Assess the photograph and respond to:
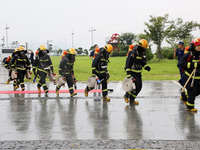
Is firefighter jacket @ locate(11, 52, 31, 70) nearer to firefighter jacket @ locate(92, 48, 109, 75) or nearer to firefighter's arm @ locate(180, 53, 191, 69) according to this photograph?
firefighter jacket @ locate(92, 48, 109, 75)

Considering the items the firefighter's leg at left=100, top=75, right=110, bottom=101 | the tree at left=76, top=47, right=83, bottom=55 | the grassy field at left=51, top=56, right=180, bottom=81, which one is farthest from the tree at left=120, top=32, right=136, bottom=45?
the firefighter's leg at left=100, top=75, right=110, bottom=101

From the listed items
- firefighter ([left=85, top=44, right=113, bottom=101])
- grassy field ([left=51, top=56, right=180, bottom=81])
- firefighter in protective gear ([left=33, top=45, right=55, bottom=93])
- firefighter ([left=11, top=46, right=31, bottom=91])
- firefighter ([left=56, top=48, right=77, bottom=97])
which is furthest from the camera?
grassy field ([left=51, top=56, right=180, bottom=81])

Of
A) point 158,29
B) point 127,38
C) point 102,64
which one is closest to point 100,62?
point 102,64

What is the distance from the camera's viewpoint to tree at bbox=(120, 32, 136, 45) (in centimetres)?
9369

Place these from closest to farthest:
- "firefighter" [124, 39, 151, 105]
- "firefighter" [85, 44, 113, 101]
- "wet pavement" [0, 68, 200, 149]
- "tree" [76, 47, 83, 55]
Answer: "wet pavement" [0, 68, 200, 149] < "firefighter" [124, 39, 151, 105] < "firefighter" [85, 44, 113, 101] < "tree" [76, 47, 83, 55]

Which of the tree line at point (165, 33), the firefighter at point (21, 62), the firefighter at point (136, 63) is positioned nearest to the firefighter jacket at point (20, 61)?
the firefighter at point (21, 62)

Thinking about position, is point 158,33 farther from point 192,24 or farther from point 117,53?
A: point 117,53

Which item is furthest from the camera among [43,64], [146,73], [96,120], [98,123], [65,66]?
[146,73]

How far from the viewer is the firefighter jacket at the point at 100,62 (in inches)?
380

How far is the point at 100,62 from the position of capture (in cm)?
980

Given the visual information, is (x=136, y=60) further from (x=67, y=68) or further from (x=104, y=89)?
(x=67, y=68)

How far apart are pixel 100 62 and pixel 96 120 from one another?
3256 millimetres

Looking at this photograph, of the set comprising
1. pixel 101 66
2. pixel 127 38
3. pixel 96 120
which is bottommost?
pixel 96 120

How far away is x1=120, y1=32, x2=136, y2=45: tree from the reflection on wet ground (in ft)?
278
